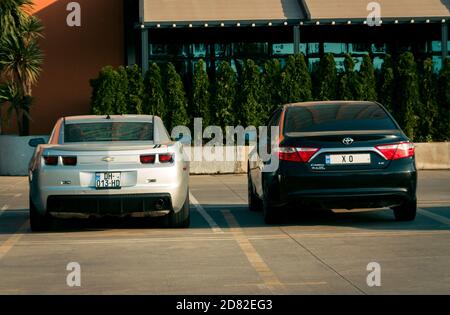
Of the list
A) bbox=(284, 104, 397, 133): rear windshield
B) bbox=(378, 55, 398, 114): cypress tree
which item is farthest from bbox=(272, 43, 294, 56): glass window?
bbox=(284, 104, 397, 133): rear windshield

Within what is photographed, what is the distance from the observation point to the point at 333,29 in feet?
105

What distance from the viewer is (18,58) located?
28.4m

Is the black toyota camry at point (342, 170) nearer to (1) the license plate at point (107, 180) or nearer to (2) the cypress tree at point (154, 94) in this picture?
(1) the license plate at point (107, 180)

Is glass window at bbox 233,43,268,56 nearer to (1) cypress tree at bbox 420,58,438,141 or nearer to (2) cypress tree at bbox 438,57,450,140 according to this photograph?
(1) cypress tree at bbox 420,58,438,141

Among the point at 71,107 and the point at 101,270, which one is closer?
the point at 101,270

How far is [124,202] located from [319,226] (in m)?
2.52

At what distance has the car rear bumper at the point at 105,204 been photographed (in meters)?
13.1

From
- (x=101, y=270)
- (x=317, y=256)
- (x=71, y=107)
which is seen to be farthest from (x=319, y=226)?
(x=71, y=107)

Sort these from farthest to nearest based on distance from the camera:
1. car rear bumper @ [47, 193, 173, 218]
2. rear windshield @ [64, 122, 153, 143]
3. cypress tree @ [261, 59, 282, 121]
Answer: cypress tree @ [261, 59, 282, 121] → rear windshield @ [64, 122, 153, 143] → car rear bumper @ [47, 193, 173, 218]

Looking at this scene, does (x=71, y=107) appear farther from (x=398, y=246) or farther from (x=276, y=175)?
(x=398, y=246)

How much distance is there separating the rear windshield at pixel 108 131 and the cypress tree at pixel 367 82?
1351 centimetres

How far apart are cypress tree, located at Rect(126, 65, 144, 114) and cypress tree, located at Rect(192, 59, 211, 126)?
1270 mm

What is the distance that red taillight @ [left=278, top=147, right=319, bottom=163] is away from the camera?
13523 mm

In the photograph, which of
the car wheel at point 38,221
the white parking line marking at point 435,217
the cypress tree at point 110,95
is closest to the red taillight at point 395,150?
the white parking line marking at point 435,217
